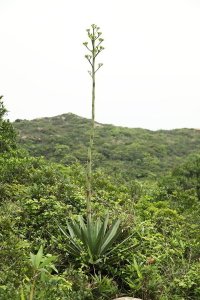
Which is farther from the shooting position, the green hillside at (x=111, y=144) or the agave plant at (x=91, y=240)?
the green hillside at (x=111, y=144)

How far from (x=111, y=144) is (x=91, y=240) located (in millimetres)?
27452

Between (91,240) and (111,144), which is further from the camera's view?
(111,144)

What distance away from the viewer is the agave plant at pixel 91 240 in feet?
21.0

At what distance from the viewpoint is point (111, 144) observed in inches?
1331

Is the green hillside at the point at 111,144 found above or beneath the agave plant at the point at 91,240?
above

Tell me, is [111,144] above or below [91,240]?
above

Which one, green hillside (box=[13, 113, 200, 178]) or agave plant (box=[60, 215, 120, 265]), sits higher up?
green hillside (box=[13, 113, 200, 178])

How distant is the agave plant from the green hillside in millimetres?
15359

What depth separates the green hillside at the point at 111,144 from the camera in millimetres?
27531

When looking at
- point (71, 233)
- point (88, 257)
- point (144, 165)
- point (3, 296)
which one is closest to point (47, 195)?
point (71, 233)

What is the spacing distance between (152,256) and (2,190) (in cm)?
379

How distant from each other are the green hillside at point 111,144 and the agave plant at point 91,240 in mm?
15359

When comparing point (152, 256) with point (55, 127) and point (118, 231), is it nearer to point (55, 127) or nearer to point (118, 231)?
point (118, 231)

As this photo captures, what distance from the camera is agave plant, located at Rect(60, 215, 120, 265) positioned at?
6402 mm
